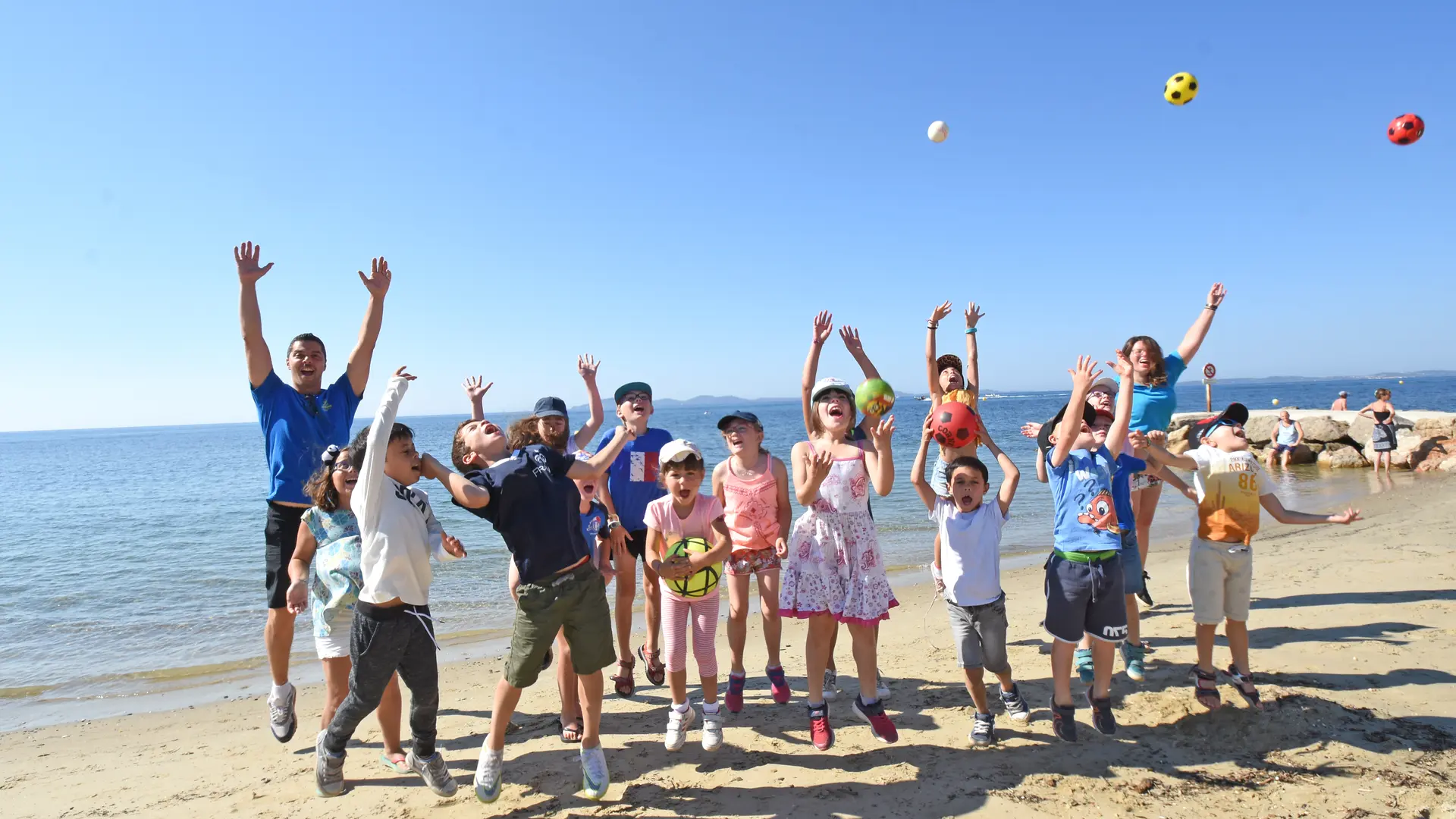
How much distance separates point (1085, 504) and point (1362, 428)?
2047 centimetres

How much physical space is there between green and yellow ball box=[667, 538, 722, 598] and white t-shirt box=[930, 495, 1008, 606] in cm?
134

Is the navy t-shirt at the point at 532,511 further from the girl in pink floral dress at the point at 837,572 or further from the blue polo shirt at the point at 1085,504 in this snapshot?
the blue polo shirt at the point at 1085,504

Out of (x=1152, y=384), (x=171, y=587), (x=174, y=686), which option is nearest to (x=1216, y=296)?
(x=1152, y=384)

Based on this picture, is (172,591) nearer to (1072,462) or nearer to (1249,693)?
(1072,462)

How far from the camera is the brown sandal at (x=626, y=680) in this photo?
5.02 meters

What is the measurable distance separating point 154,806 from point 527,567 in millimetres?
2585

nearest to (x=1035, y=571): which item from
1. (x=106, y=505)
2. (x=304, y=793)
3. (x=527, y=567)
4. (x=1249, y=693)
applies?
(x=1249, y=693)

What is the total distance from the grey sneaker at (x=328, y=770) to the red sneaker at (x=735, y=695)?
221cm

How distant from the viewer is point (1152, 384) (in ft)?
17.1

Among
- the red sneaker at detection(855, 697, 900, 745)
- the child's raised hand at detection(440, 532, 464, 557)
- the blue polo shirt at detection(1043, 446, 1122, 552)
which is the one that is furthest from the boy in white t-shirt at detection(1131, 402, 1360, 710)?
the child's raised hand at detection(440, 532, 464, 557)

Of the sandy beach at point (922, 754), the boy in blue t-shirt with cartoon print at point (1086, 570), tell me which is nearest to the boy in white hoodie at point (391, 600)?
the sandy beach at point (922, 754)

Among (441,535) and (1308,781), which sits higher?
(441,535)

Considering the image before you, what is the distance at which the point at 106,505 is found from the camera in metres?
23.3

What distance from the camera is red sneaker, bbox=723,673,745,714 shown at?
4.59 meters
